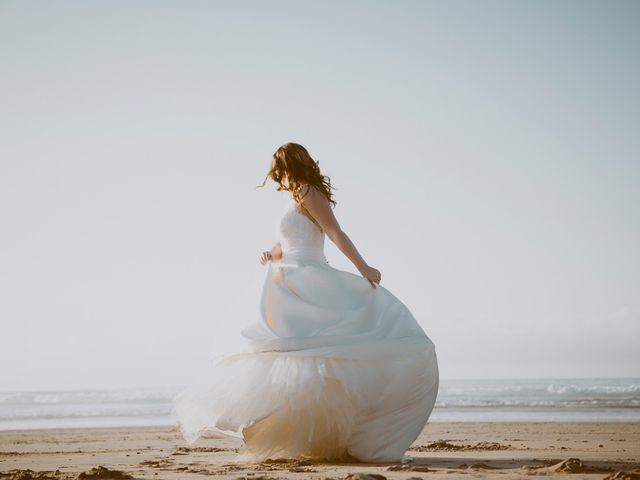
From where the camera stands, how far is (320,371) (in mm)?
5453

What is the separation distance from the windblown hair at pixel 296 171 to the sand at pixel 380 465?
226cm

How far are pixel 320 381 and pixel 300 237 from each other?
1.32m

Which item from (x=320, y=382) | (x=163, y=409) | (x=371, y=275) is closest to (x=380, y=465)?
(x=320, y=382)

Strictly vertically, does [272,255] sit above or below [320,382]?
above

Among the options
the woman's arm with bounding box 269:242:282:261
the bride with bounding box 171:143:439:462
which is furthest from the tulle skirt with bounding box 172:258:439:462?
the woman's arm with bounding box 269:242:282:261

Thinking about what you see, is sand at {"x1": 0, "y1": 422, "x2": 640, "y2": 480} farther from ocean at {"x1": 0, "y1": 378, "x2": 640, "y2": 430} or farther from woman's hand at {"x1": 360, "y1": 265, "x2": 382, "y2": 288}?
ocean at {"x1": 0, "y1": 378, "x2": 640, "y2": 430}

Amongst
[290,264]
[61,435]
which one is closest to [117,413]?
[61,435]

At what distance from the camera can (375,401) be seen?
5.64m

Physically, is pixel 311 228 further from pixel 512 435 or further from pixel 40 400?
pixel 40 400

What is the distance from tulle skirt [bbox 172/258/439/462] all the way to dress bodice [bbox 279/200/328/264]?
7.8 inches

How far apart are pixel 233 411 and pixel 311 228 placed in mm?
1673

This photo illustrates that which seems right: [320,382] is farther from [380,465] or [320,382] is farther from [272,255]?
[272,255]

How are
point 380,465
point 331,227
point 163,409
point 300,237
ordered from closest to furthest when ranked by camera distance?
1. point 380,465
2. point 331,227
3. point 300,237
4. point 163,409

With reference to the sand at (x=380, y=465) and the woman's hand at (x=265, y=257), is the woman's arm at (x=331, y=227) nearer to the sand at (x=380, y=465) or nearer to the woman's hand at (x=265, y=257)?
the woman's hand at (x=265, y=257)
